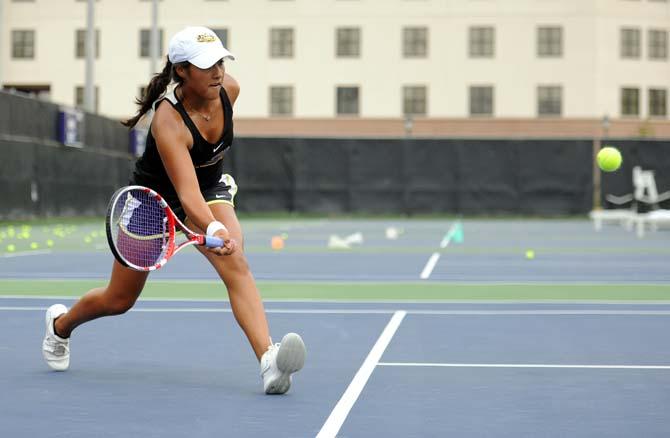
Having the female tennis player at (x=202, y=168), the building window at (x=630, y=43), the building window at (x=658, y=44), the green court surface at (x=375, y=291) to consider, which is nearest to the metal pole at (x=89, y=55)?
the green court surface at (x=375, y=291)

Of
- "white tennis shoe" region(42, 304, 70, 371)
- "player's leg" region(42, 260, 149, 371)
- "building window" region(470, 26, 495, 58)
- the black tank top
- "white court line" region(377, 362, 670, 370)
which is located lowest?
"white court line" region(377, 362, 670, 370)

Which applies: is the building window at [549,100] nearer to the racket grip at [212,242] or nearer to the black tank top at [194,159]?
the black tank top at [194,159]

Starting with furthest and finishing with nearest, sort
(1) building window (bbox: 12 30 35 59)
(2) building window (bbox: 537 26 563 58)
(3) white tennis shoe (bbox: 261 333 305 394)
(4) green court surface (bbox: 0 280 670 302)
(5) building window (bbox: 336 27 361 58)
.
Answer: (1) building window (bbox: 12 30 35 59) → (5) building window (bbox: 336 27 361 58) → (2) building window (bbox: 537 26 563 58) → (4) green court surface (bbox: 0 280 670 302) → (3) white tennis shoe (bbox: 261 333 305 394)

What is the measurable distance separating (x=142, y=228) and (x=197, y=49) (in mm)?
827

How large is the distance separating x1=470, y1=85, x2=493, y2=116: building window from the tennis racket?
1956 inches

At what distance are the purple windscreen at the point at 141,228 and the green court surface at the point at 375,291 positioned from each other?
186 inches

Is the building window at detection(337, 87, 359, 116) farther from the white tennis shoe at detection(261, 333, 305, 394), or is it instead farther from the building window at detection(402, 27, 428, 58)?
the white tennis shoe at detection(261, 333, 305, 394)

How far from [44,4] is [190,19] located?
6816 millimetres

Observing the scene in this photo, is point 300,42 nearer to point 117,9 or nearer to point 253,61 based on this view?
point 253,61

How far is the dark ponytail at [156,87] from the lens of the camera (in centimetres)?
580

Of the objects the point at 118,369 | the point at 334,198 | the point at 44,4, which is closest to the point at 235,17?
the point at 44,4

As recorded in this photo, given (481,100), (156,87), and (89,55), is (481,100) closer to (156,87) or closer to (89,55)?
(89,55)

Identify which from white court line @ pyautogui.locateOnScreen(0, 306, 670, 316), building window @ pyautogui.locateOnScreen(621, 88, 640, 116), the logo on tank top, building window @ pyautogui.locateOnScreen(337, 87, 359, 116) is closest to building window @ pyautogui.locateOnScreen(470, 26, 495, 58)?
building window @ pyautogui.locateOnScreen(337, 87, 359, 116)

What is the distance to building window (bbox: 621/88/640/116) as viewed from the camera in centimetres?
5509
